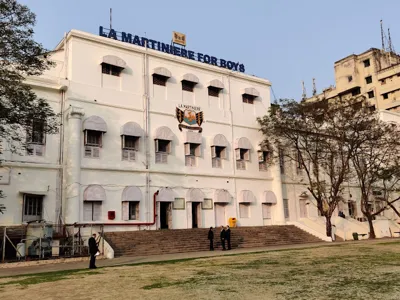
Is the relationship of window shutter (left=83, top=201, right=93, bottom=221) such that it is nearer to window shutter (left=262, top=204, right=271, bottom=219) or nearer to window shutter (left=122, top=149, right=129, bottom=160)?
window shutter (left=122, top=149, right=129, bottom=160)

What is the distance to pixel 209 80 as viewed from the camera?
31.5 metres

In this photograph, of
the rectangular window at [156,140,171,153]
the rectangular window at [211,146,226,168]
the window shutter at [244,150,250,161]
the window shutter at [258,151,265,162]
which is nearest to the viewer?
the rectangular window at [156,140,171,153]

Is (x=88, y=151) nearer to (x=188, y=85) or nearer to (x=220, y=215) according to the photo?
(x=188, y=85)

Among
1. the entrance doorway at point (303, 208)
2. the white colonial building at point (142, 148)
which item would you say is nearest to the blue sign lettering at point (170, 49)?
the white colonial building at point (142, 148)

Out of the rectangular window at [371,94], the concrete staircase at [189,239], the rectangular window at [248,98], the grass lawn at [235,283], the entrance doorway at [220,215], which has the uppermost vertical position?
the rectangular window at [371,94]

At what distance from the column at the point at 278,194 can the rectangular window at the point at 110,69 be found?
14472 mm

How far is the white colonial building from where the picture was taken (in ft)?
75.9

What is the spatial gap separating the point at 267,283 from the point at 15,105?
40.3ft

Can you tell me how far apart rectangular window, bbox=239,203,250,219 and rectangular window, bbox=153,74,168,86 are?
10.8 m

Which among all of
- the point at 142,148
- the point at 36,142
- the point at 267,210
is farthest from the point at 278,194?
the point at 36,142

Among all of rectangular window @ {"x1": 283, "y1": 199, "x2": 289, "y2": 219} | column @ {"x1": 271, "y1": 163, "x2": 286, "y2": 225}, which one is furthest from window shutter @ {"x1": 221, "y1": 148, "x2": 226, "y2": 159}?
rectangular window @ {"x1": 283, "y1": 199, "x2": 289, "y2": 219}

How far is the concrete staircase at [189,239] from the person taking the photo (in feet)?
70.7

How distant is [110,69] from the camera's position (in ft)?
88.3

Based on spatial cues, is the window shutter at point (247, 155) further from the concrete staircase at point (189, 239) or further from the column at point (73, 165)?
the column at point (73, 165)
